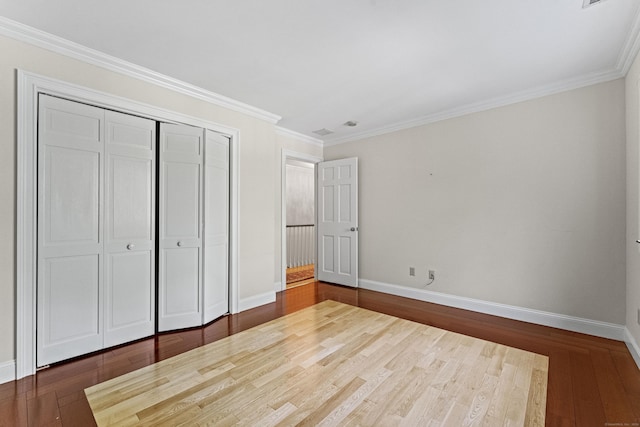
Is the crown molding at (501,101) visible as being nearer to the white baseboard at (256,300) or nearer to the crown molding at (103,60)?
the crown molding at (103,60)

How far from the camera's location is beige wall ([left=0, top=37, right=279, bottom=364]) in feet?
6.59

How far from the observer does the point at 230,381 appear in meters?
2.03

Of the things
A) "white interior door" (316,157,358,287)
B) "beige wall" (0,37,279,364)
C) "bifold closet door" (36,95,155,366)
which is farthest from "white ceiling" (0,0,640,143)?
"white interior door" (316,157,358,287)

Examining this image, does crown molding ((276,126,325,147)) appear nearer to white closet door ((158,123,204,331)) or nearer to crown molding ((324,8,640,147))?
crown molding ((324,8,640,147))

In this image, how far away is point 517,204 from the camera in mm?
3184

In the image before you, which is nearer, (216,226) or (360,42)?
(360,42)

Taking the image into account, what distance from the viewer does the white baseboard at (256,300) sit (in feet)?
11.5

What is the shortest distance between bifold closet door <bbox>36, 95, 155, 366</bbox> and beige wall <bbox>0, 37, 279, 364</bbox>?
162mm

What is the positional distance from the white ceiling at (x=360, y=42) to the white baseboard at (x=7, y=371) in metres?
2.43

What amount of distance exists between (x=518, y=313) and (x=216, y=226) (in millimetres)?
3588

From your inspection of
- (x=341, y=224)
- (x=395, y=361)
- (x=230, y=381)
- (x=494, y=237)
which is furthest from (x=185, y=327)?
(x=494, y=237)

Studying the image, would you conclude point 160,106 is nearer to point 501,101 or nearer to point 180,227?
point 180,227

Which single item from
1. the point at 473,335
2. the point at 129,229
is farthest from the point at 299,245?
the point at 473,335

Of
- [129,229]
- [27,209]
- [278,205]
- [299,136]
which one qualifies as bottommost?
[129,229]
